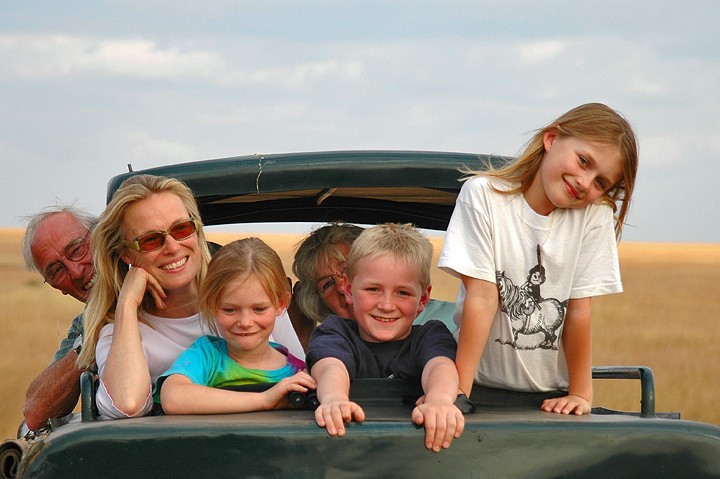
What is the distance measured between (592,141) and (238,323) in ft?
4.57

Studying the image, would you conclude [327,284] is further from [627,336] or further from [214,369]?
[627,336]

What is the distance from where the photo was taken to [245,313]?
4008 mm

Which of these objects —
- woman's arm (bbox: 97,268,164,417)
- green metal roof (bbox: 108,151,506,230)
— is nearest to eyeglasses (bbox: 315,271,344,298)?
green metal roof (bbox: 108,151,506,230)

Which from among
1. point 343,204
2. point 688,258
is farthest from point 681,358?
point 688,258

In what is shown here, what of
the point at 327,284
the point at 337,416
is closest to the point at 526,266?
the point at 337,416

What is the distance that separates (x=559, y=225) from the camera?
4.22 m

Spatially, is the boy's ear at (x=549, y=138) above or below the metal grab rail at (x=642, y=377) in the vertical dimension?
above

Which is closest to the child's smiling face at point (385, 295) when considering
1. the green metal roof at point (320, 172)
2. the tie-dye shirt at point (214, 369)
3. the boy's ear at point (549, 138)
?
the tie-dye shirt at point (214, 369)

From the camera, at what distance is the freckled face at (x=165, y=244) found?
4.37 metres

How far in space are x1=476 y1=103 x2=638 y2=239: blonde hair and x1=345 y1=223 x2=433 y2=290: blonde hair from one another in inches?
14.0

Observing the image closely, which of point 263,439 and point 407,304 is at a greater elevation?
point 407,304

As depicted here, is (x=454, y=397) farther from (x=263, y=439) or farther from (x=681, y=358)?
(x=681, y=358)

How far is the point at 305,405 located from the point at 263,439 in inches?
17.9

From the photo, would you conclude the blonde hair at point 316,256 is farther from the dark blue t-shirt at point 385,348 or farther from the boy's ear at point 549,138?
the boy's ear at point 549,138
